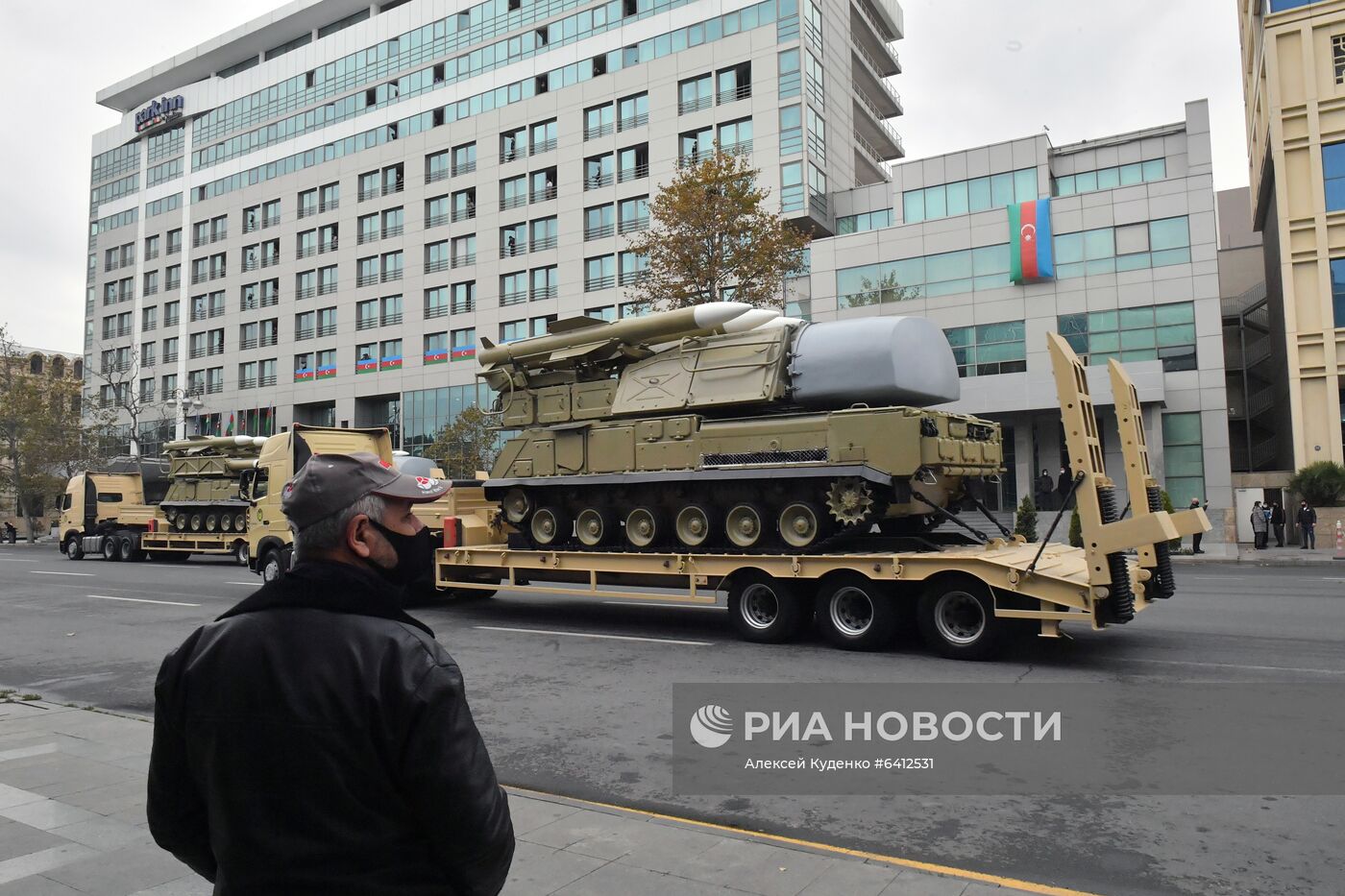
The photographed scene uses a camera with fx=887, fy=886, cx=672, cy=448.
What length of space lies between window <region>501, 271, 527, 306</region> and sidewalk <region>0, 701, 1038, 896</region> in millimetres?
44502

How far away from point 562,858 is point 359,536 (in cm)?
266

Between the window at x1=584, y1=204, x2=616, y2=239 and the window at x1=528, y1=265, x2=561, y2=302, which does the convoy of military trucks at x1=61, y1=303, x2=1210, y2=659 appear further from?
the window at x1=528, y1=265, x2=561, y2=302

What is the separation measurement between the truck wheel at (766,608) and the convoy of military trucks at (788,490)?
0.08 ft

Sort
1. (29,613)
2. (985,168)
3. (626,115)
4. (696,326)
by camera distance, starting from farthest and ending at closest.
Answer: (626,115) < (985,168) < (29,613) < (696,326)

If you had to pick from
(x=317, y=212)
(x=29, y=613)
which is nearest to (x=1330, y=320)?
(x=29, y=613)

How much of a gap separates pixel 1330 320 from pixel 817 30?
25116 mm

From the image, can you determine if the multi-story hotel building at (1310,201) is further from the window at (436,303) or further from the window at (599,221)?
the window at (436,303)

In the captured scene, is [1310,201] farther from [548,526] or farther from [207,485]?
[207,485]

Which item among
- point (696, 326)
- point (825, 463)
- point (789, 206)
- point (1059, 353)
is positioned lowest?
point (825, 463)

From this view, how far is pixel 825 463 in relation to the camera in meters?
9.95

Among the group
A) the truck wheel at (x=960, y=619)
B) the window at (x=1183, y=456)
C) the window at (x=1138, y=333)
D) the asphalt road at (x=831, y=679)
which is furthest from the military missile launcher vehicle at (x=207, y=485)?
the window at (x=1183, y=456)

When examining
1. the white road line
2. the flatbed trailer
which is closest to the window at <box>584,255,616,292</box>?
the flatbed trailer

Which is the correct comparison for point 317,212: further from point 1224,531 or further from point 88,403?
point 1224,531

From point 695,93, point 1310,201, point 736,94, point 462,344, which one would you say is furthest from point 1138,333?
point 462,344
